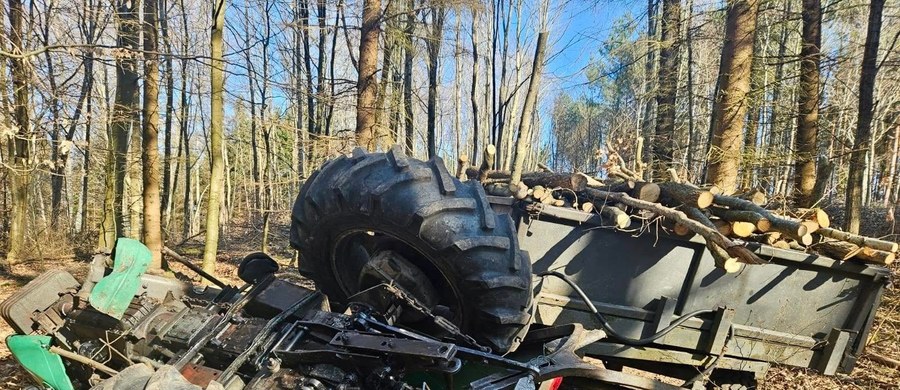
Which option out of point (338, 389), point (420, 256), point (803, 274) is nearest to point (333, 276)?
point (420, 256)

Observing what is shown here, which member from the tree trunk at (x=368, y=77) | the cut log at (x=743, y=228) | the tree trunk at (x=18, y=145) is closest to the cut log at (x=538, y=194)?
the cut log at (x=743, y=228)

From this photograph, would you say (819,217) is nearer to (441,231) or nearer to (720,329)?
(720,329)

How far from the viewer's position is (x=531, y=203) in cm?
366

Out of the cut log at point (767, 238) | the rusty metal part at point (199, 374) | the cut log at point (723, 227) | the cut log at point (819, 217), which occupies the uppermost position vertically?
the cut log at point (819, 217)

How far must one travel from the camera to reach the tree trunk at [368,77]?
10695 millimetres

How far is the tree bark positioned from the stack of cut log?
653 centimetres

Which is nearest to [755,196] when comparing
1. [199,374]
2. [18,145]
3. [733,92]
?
[199,374]

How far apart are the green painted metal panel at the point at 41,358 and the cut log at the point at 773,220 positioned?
4454mm

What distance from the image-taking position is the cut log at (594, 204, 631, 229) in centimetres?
351

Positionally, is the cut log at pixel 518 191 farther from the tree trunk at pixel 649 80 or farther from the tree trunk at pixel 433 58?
Result: the tree trunk at pixel 433 58

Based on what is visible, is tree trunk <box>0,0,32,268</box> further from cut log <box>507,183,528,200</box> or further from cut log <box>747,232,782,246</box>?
cut log <box>747,232,782,246</box>

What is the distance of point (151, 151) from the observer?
33.3 ft

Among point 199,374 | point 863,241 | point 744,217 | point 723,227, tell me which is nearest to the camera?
point 199,374

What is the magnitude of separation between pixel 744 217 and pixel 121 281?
13.4ft
